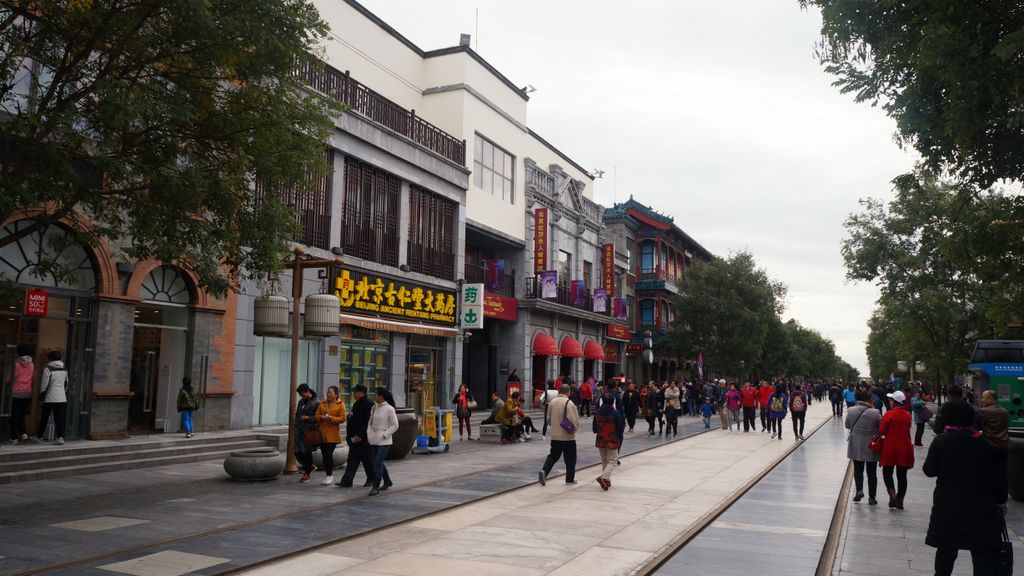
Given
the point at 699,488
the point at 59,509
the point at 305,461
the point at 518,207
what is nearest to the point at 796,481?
the point at 699,488

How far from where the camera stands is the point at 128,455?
13.8 metres

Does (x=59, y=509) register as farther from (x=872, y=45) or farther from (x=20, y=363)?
(x=872, y=45)

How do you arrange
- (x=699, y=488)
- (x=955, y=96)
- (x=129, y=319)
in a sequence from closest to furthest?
(x=955, y=96) → (x=699, y=488) → (x=129, y=319)

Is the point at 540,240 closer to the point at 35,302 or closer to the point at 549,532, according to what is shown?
the point at 35,302

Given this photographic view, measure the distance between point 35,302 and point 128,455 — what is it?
132 inches

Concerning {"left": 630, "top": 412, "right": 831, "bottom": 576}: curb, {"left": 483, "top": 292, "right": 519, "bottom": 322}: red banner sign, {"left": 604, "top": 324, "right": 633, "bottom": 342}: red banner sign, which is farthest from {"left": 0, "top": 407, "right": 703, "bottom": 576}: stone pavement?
{"left": 604, "top": 324, "right": 633, "bottom": 342}: red banner sign

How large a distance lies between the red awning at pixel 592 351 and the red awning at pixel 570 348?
2.96 feet

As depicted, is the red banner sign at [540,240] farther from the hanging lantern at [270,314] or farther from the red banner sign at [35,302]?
the red banner sign at [35,302]

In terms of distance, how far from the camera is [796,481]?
13758mm

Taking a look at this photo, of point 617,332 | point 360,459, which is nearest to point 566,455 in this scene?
point 360,459

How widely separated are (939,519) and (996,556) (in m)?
0.44

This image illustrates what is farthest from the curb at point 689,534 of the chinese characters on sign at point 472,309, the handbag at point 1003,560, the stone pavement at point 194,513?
the chinese characters on sign at point 472,309

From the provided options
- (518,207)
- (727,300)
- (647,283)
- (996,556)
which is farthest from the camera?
(647,283)

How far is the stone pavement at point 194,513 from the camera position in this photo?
24.3ft
